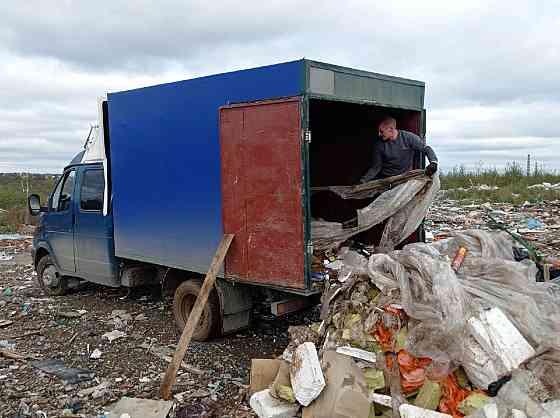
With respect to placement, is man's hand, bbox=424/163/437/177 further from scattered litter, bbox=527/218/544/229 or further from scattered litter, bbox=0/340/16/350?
scattered litter, bbox=527/218/544/229

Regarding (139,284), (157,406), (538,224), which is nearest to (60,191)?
(139,284)

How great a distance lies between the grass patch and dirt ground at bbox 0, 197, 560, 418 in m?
8.61

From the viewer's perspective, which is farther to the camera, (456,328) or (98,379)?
(98,379)

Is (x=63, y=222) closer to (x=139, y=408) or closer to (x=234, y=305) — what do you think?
(x=234, y=305)

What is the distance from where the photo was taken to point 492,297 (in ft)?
13.2

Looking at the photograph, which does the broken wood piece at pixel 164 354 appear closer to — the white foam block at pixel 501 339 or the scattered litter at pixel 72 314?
the scattered litter at pixel 72 314

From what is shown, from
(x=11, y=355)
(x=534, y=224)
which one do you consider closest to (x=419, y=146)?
(x=11, y=355)

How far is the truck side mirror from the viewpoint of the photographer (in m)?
8.05

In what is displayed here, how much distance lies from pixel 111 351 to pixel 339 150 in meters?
3.76

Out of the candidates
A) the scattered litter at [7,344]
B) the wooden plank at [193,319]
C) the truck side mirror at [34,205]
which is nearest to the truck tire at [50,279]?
the truck side mirror at [34,205]

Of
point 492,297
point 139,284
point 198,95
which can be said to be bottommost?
point 139,284

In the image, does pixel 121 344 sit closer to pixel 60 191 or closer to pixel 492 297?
pixel 60 191

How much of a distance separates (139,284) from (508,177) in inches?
762

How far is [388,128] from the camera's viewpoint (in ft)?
19.7
